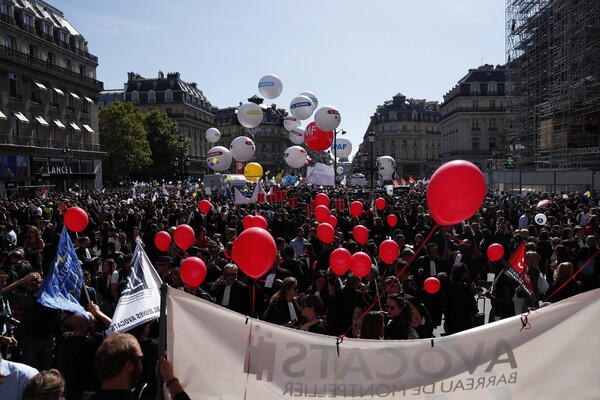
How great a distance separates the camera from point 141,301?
4320 mm

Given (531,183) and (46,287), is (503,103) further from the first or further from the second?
(46,287)

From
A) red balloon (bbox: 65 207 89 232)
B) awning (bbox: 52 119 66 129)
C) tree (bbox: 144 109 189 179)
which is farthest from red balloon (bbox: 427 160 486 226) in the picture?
tree (bbox: 144 109 189 179)

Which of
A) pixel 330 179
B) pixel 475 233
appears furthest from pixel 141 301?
pixel 330 179

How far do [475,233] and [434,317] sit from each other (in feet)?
13.0

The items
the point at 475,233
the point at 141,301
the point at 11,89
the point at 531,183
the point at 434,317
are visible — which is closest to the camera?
the point at 141,301

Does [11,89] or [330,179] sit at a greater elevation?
[11,89]

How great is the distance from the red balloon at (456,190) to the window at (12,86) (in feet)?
128

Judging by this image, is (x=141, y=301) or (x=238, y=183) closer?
(x=141, y=301)

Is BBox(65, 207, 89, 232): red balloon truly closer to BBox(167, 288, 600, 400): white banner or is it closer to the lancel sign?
BBox(167, 288, 600, 400): white banner

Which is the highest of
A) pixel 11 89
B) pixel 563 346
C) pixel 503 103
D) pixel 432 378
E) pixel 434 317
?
pixel 503 103

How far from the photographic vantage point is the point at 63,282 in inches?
193

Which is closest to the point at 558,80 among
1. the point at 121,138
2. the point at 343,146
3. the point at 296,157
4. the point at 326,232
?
the point at 343,146

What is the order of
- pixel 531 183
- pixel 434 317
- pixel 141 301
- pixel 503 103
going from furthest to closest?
pixel 503 103
pixel 531 183
pixel 434 317
pixel 141 301

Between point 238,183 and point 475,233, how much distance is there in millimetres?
22531
